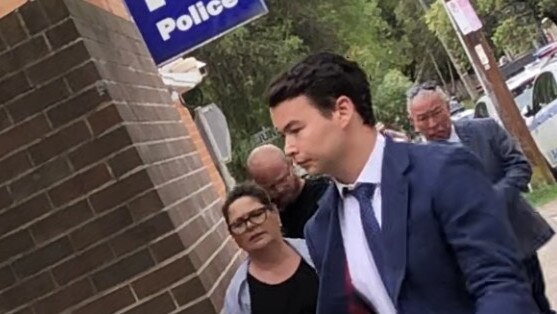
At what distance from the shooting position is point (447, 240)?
258cm

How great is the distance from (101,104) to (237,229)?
2.26ft

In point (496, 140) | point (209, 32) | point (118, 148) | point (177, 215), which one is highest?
point (209, 32)

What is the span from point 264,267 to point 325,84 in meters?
1.83

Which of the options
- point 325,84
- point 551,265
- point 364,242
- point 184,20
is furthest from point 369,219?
point 551,265

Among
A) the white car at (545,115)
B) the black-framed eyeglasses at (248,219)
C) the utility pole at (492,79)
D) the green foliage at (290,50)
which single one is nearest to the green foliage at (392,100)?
the green foliage at (290,50)

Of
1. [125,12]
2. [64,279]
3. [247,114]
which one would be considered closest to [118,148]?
[64,279]

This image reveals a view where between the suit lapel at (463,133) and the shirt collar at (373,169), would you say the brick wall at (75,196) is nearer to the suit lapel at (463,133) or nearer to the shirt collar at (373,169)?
the suit lapel at (463,133)

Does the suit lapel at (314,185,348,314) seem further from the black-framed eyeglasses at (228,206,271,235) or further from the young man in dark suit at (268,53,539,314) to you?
the black-framed eyeglasses at (228,206,271,235)

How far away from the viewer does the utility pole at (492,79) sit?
57.4 feet

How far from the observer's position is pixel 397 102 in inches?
1449

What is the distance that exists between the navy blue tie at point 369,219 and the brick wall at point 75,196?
1798mm

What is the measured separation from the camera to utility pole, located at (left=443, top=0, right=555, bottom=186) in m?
17.5

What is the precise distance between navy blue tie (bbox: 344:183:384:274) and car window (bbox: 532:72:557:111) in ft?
52.8

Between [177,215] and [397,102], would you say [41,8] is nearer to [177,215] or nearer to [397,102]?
[177,215]
